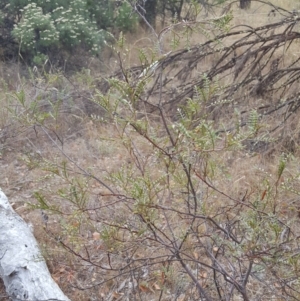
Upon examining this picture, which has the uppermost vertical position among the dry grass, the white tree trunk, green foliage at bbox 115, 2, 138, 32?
green foliage at bbox 115, 2, 138, 32

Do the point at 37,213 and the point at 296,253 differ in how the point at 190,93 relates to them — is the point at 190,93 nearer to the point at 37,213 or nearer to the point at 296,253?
the point at 37,213

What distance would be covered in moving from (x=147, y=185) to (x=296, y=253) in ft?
2.00

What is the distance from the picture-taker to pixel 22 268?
8.69ft

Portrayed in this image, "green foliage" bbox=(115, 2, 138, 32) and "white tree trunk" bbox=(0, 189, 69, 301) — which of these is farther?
"green foliage" bbox=(115, 2, 138, 32)

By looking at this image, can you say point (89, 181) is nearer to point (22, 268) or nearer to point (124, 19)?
point (22, 268)

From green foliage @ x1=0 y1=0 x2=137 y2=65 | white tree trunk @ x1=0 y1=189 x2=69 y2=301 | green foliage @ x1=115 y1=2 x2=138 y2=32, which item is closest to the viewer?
white tree trunk @ x1=0 y1=189 x2=69 y2=301

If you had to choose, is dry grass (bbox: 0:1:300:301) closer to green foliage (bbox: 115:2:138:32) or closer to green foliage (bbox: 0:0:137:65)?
green foliage (bbox: 0:0:137:65)

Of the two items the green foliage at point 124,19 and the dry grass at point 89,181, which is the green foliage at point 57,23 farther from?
the dry grass at point 89,181

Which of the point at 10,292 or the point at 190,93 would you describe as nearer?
the point at 10,292

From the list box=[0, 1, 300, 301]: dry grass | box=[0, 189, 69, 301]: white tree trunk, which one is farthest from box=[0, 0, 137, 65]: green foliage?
box=[0, 189, 69, 301]: white tree trunk

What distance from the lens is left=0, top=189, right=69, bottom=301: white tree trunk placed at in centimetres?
253

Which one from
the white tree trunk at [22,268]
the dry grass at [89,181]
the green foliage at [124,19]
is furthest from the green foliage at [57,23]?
the white tree trunk at [22,268]

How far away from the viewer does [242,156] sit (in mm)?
4266

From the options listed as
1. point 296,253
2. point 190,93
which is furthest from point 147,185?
point 190,93
